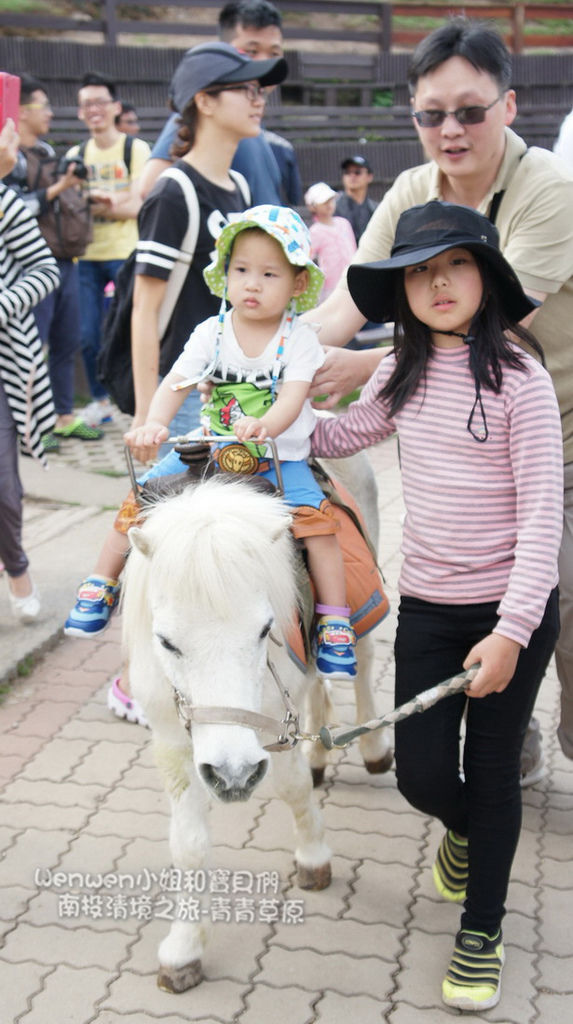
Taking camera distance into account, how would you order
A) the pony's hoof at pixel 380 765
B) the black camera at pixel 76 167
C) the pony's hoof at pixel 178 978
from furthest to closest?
the black camera at pixel 76 167, the pony's hoof at pixel 380 765, the pony's hoof at pixel 178 978

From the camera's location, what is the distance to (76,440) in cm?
864

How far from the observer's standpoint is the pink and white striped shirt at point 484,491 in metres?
2.31

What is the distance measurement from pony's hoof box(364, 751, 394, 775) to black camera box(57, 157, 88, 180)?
18.3 ft

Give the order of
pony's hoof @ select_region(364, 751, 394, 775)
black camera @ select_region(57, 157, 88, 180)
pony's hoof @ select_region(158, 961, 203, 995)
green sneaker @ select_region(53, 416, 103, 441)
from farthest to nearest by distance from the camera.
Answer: green sneaker @ select_region(53, 416, 103, 441)
black camera @ select_region(57, 157, 88, 180)
pony's hoof @ select_region(364, 751, 394, 775)
pony's hoof @ select_region(158, 961, 203, 995)

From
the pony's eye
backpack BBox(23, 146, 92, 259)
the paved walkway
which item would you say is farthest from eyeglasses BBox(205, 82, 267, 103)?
backpack BBox(23, 146, 92, 259)

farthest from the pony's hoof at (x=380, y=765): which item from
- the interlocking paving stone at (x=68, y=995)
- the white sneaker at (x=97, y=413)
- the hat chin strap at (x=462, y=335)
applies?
the white sneaker at (x=97, y=413)

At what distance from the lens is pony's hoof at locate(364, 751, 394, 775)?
3789 mm

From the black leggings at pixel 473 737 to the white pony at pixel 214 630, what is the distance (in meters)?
0.32

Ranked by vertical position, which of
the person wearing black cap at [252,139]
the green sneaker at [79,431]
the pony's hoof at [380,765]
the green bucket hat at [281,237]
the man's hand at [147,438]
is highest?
the person wearing black cap at [252,139]

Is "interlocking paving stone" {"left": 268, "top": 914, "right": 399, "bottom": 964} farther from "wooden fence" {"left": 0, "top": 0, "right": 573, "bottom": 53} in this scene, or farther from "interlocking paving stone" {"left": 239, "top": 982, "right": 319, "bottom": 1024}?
"wooden fence" {"left": 0, "top": 0, "right": 573, "bottom": 53}

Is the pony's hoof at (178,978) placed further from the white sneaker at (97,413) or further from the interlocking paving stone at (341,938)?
the white sneaker at (97,413)

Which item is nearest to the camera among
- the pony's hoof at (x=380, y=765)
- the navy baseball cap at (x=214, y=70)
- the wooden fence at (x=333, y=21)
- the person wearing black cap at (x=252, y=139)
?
the navy baseball cap at (x=214, y=70)

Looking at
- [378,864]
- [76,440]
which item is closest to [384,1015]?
[378,864]

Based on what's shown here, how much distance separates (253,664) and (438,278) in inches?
39.7
